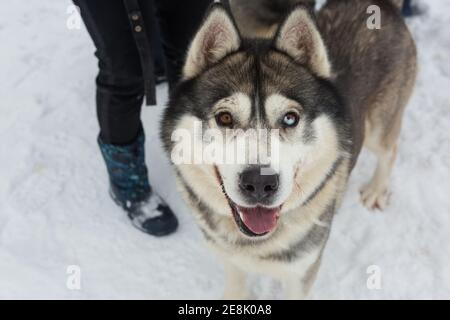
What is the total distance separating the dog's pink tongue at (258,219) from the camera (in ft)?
5.25

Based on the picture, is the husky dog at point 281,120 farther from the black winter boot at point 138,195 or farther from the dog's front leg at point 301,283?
the black winter boot at point 138,195

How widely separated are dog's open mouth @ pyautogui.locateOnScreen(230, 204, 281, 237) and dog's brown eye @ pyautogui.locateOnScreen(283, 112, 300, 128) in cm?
28

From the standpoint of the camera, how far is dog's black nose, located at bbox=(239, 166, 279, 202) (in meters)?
1.39

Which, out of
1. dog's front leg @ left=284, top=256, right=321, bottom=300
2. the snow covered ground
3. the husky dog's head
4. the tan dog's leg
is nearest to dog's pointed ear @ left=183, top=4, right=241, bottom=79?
the husky dog's head

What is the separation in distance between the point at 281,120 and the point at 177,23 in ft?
2.43

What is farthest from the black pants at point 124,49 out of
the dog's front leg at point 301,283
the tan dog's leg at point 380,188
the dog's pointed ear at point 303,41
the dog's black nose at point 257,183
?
the tan dog's leg at point 380,188

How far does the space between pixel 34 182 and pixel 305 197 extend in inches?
62.4

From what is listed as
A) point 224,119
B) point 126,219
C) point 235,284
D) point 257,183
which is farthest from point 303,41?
point 126,219

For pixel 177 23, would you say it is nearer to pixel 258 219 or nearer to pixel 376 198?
pixel 258 219

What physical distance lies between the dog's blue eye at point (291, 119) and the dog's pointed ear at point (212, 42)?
31cm

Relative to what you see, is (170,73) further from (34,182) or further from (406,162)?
(406,162)

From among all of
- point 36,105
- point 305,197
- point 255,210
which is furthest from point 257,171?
point 36,105

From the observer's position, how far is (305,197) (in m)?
1.72

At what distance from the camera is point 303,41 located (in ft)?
5.23
